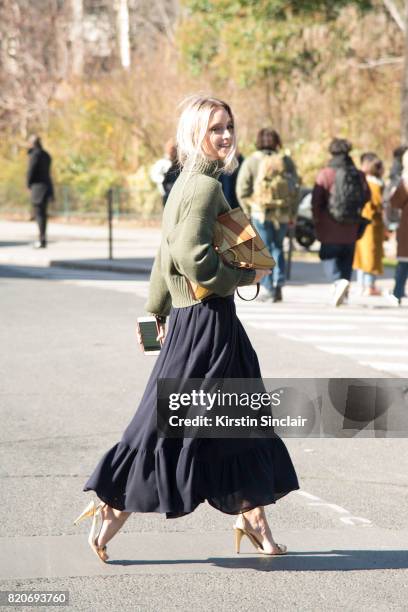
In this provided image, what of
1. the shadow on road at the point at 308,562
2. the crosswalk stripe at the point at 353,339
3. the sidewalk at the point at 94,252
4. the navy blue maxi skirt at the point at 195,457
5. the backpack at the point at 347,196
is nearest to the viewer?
the navy blue maxi skirt at the point at 195,457

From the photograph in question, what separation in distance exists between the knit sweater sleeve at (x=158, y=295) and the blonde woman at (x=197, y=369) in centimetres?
7

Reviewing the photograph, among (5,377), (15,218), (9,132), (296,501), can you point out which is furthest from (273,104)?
(296,501)

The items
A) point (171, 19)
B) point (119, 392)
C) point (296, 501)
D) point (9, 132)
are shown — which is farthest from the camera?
point (171, 19)

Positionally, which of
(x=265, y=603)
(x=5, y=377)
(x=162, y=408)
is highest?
(x=162, y=408)

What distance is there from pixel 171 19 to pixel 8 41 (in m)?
8.85

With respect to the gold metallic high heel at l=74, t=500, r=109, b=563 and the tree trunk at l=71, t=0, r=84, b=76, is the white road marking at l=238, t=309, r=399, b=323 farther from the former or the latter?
the tree trunk at l=71, t=0, r=84, b=76

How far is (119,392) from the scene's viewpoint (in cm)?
914

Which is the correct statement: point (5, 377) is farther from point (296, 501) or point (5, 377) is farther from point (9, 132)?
point (9, 132)

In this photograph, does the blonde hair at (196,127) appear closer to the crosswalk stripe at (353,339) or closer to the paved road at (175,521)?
the paved road at (175,521)

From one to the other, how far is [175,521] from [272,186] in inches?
349

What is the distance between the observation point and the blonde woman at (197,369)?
15.9ft

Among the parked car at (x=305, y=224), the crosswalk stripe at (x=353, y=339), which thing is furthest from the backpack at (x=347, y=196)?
the parked car at (x=305, y=224)

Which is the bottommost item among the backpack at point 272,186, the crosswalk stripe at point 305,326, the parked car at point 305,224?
the parked car at point 305,224

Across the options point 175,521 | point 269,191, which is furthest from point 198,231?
point 269,191
